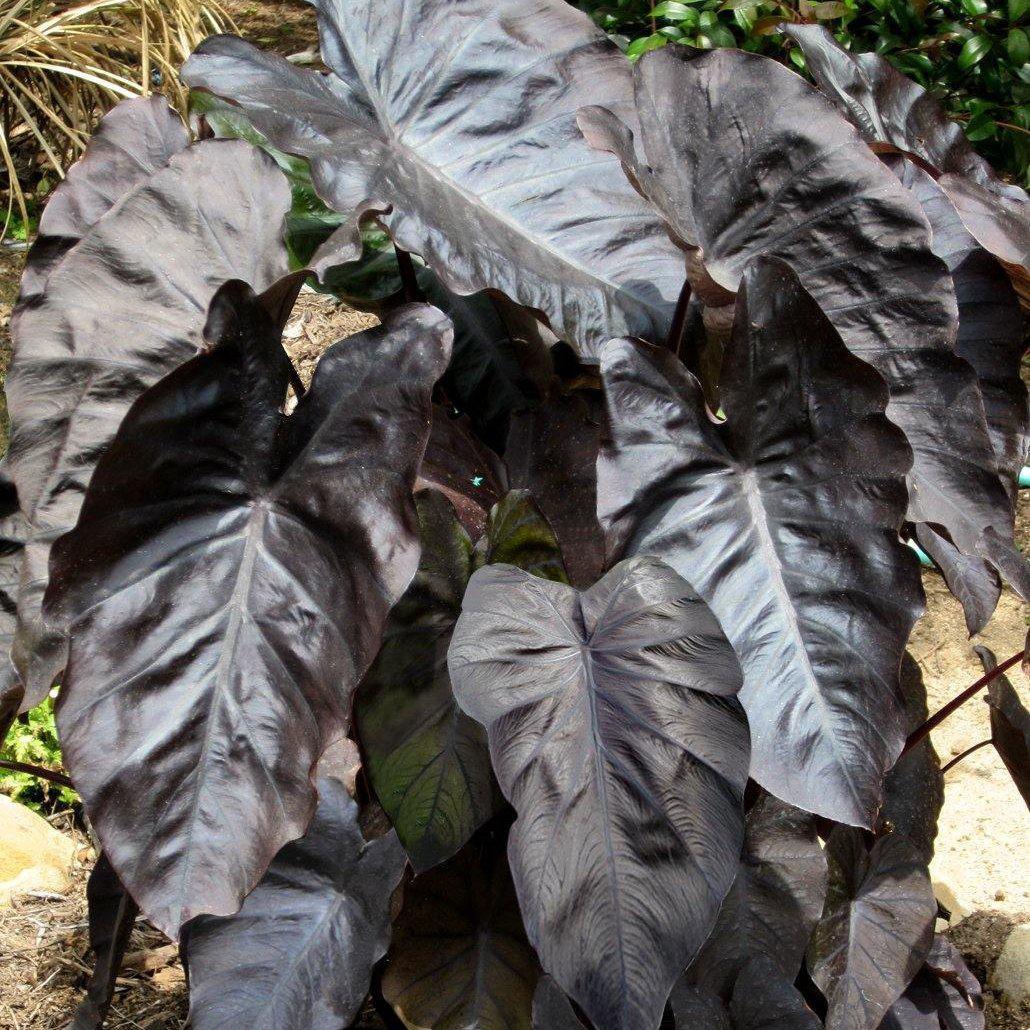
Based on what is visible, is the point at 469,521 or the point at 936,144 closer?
the point at 469,521

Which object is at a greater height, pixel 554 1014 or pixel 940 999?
pixel 554 1014

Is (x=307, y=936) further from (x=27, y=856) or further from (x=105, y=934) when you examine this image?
(x=27, y=856)

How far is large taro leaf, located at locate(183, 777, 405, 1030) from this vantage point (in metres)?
1.02

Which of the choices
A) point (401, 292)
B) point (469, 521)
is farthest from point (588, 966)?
point (401, 292)

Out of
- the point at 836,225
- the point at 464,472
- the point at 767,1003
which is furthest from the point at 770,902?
the point at 836,225

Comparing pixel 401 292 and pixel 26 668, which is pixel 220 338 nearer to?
pixel 26 668

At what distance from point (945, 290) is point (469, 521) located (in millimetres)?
505

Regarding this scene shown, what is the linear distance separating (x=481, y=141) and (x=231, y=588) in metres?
0.61

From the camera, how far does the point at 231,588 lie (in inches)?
37.7

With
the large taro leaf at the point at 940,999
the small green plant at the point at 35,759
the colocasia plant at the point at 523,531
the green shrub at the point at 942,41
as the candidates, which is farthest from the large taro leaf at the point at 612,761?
the green shrub at the point at 942,41

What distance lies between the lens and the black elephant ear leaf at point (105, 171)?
1.21 m

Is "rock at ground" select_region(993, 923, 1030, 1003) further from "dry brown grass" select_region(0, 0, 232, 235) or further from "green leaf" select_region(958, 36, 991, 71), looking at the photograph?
"dry brown grass" select_region(0, 0, 232, 235)

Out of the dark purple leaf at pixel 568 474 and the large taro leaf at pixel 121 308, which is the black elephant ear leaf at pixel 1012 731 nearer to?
the dark purple leaf at pixel 568 474

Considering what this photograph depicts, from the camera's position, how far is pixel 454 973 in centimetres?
112
